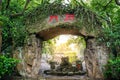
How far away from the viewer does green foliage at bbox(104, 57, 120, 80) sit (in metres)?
7.49

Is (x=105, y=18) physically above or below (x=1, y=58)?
above

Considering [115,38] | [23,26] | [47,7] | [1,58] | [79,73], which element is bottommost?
[79,73]

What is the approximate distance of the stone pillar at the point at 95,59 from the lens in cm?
852

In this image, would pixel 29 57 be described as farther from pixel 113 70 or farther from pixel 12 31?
pixel 113 70

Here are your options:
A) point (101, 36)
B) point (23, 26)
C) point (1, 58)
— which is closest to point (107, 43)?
point (101, 36)

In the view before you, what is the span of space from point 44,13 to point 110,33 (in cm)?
279

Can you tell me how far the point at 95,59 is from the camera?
8.67 meters

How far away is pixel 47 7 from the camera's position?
8984 millimetres

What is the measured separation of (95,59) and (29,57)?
2663mm

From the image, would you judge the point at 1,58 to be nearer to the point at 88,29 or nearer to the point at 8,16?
the point at 8,16

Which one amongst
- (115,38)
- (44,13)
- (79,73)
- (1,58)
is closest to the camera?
(1,58)

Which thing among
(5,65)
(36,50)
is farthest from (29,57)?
(5,65)

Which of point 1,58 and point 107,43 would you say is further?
point 107,43

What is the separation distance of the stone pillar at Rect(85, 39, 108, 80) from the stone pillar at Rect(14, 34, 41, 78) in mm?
2193
